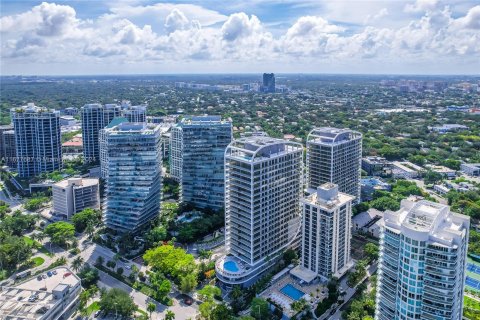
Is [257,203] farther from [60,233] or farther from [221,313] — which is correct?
[60,233]

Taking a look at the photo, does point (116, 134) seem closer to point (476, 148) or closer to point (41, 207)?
point (41, 207)

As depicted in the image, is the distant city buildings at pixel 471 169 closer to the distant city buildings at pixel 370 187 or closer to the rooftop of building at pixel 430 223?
the distant city buildings at pixel 370 187

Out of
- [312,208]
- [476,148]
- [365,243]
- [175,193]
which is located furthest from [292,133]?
[312,208]

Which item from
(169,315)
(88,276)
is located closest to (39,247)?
(88,276)

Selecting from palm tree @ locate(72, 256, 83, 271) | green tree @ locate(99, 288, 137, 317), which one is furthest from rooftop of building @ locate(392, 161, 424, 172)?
palm tree @ locate(72, 256, 83, 271)

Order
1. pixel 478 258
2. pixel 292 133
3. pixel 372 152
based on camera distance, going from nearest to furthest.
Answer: pixel 478 258 < pixel 372 152 < pixel 292 133

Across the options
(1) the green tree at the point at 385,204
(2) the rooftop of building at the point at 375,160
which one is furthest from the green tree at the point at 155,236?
(2) the rooftop of building at the point at 375,160
